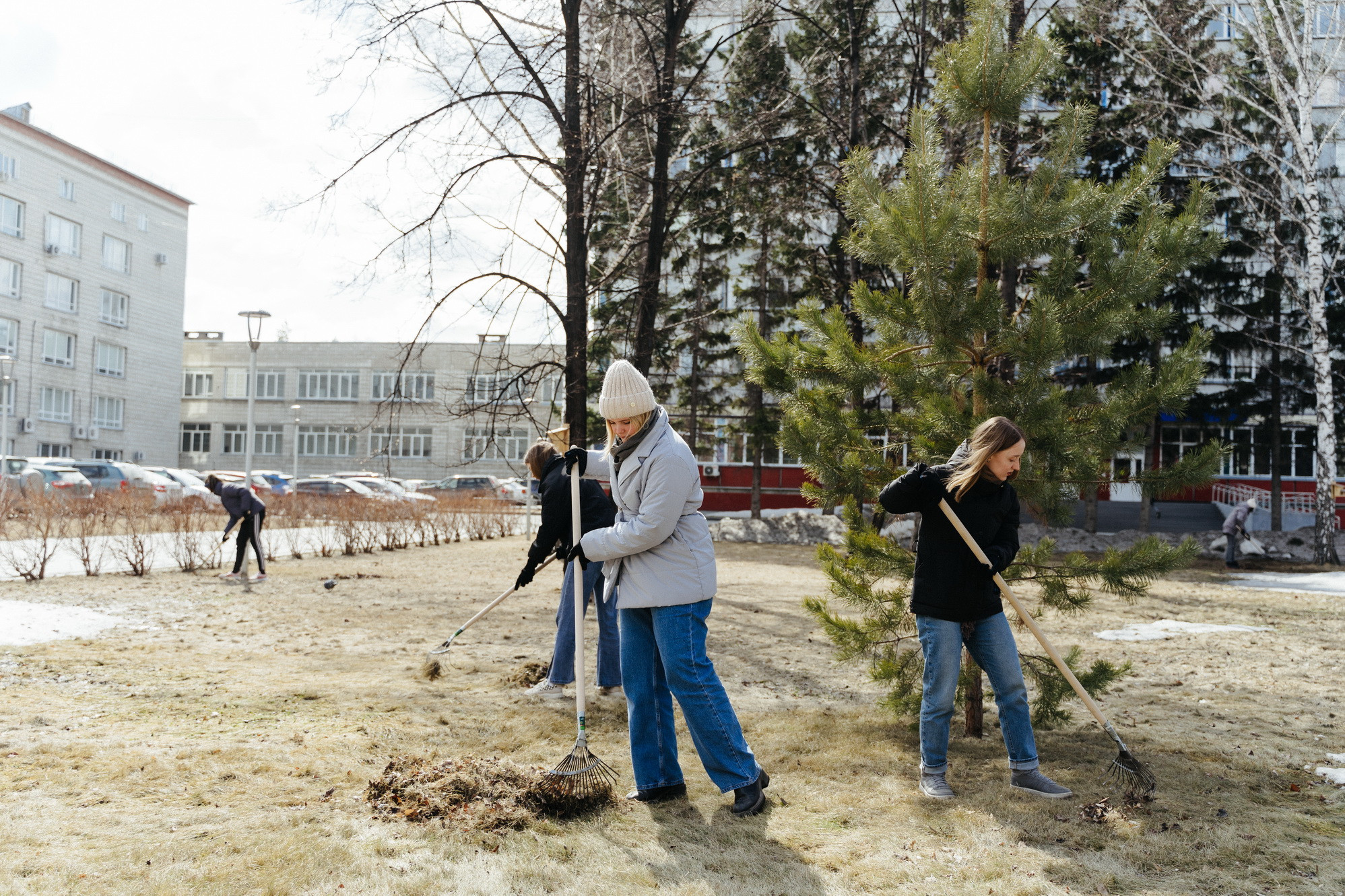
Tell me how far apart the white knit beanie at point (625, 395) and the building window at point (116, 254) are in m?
49.5

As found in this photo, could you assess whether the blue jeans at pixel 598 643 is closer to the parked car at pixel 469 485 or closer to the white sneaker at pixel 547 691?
the white sneaker at pixel 547 691

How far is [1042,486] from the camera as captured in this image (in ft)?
15.8

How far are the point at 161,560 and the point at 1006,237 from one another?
13.7 m

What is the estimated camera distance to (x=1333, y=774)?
4.53 meters

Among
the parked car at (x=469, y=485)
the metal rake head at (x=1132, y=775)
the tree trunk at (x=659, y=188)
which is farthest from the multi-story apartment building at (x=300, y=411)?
the metal rake head at (x=1132, y=775)

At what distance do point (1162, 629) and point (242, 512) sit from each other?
35.0ft

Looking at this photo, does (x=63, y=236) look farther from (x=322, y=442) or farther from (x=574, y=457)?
(x=574, y=457)

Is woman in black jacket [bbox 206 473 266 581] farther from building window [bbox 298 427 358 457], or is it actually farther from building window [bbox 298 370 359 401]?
building window [bbox 298 370 359 401]

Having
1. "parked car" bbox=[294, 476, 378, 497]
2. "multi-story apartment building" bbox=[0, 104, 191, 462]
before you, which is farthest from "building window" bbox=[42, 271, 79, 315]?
"parked car" bbox=[294, 476, 378, 497]

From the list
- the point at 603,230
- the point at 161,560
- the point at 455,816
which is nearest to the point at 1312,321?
the point at 603,230

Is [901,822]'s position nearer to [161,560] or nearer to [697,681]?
[697,681]

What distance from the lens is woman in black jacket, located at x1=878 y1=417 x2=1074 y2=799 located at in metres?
3.98

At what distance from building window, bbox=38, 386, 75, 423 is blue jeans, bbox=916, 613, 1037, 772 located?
153 ft

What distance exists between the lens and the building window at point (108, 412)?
146ft
